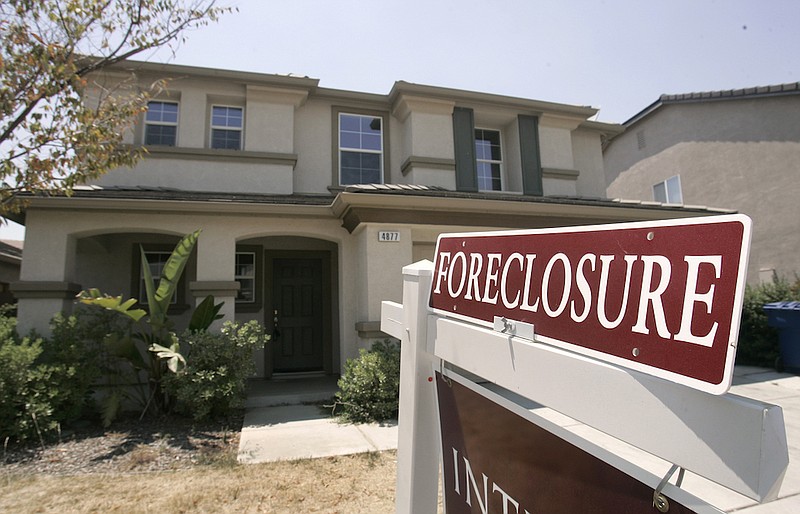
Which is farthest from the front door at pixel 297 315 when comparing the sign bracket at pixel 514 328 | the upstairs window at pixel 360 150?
the sign bracket at pixel 514 328

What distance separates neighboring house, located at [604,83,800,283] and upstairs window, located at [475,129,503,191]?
27.0 feet

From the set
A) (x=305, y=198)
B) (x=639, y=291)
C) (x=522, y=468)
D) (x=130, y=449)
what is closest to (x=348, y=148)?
(x=305, y=198)

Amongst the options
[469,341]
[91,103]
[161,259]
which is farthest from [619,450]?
[91,103]

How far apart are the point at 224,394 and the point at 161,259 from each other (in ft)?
16.9

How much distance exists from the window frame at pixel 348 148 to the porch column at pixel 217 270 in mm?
3071

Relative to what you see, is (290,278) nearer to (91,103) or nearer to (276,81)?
(276,81)

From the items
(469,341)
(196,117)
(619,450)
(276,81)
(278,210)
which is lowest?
(619,450)

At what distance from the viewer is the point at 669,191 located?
15.7 m

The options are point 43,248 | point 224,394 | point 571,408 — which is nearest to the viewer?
point 571,408

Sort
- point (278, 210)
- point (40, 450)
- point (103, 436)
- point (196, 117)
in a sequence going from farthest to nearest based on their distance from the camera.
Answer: point (196, 117)
point (278, 210)
point (103, 436)
point (40, 450)

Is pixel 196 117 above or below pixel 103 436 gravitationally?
above

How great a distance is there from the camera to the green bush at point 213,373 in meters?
6.07

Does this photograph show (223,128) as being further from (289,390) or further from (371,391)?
(371,391)

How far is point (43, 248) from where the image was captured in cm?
712
